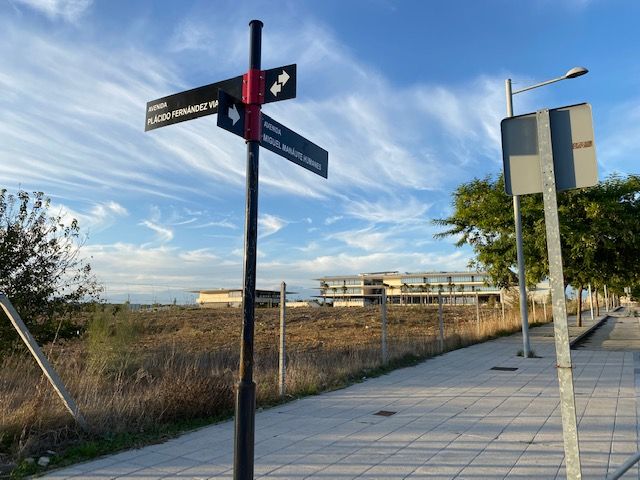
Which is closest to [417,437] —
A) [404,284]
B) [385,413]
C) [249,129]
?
[385,413]

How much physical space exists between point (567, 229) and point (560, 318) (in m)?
13.9

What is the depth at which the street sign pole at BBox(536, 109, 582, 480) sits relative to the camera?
3023 mm

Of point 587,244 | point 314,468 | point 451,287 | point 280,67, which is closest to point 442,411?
point 314,468

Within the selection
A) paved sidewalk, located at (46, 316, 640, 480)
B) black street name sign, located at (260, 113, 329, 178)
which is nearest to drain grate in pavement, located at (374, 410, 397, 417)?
paved sidewalk, located at (46, 316, 640, 480)

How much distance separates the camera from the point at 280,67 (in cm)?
382

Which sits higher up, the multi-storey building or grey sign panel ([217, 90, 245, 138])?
the multi-storey building

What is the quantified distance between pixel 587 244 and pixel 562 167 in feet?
45.3

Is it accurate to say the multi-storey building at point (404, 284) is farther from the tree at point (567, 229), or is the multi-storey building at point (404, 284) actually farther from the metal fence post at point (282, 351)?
the metal fence post at point (282, 351)

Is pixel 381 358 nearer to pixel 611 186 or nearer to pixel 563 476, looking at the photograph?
pixel 563 476

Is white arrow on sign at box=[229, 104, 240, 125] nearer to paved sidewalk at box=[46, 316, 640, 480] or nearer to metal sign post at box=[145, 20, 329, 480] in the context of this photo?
metal sign post at box=[145, 20, 329, 480]

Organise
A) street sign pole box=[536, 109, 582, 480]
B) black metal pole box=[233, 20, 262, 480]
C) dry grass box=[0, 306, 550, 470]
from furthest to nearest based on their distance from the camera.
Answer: dry grass box=[0, 306, 550, 470], black metal pole box=[233, 20, 262, 480], street sign pole box=[536, 109, 582, 480]

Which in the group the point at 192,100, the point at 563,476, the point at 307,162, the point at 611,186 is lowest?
the point at 563,476

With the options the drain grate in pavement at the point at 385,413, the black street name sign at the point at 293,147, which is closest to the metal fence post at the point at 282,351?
the drain grate in pavement at the point at 385,413

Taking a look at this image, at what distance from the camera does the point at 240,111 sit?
3.77 meters
